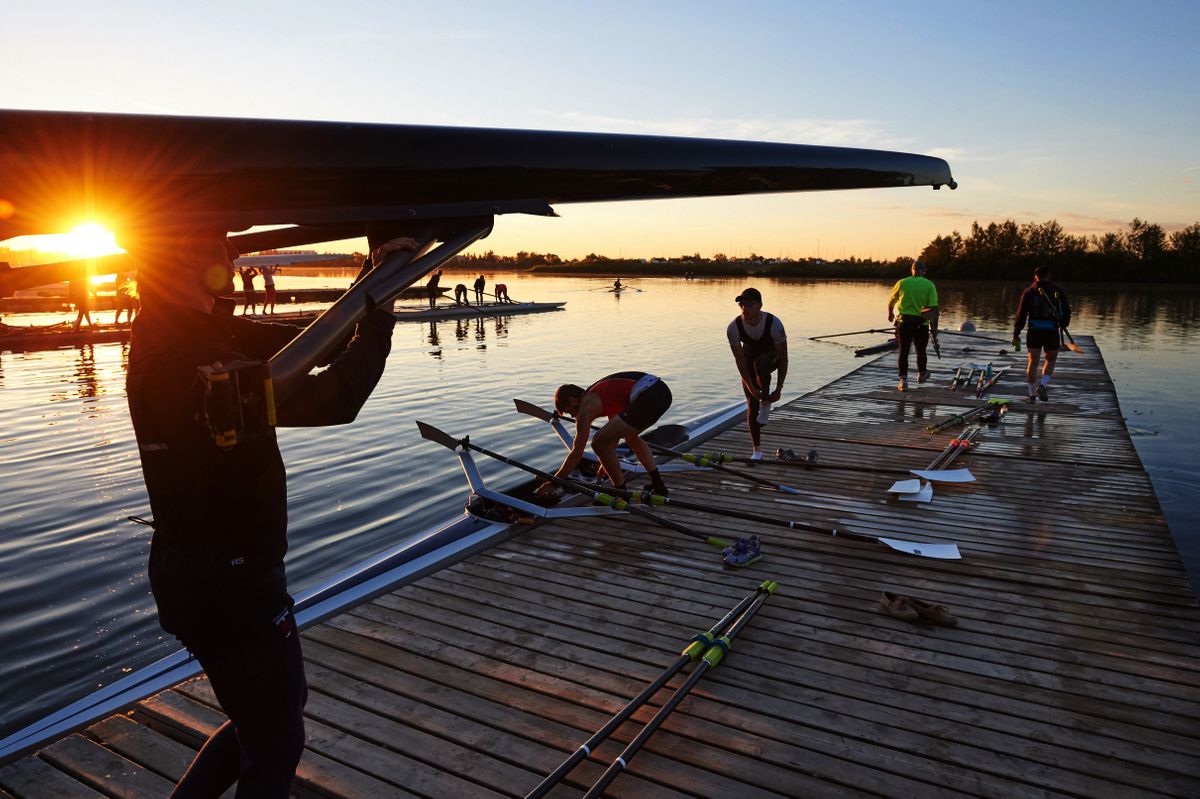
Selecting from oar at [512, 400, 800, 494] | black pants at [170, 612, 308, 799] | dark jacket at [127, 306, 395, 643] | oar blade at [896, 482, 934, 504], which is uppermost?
dark jacket at [127, 306, 395, 643]

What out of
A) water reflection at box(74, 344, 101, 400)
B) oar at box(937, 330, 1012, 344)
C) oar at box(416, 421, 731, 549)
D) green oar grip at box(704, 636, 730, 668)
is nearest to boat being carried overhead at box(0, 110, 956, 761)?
green oar grip at box(704, 636, 730, 668)

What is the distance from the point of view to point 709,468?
9266mm

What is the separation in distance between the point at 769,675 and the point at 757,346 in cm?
518

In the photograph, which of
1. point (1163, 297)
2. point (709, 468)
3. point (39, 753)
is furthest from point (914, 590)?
point (1163, 297)

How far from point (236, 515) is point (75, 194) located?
3.31ft

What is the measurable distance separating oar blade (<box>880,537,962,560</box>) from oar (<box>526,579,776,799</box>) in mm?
1528

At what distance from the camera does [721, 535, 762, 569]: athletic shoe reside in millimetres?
6012

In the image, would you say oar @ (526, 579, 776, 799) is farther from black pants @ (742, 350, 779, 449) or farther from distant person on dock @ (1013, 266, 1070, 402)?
distant person on dock @ (1013, 266, 1070, 402)

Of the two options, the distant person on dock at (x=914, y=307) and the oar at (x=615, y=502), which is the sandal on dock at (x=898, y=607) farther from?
the distant person on dock at (x=914, y=307)

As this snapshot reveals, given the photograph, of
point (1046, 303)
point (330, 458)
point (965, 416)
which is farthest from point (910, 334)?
point (330, 458)

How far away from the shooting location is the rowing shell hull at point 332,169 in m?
1.16

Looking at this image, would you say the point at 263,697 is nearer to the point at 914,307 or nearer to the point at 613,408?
the point at 613,408

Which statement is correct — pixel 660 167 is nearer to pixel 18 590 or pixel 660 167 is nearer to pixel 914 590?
pixel 914 590

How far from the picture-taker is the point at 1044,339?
12.9m
